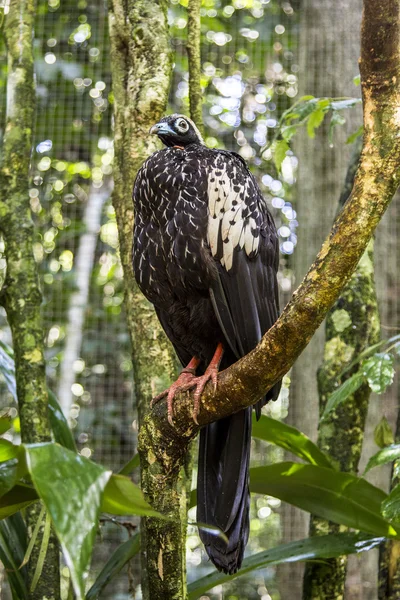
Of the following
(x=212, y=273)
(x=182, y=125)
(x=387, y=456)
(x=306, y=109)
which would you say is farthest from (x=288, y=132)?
(x=387, y=456)

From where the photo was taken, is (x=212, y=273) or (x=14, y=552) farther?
(x=14, y=552)

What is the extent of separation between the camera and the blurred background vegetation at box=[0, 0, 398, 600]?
14.0 ft

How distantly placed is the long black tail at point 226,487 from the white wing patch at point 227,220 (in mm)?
589

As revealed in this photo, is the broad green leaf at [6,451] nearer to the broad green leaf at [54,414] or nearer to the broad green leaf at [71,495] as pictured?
the broad green leaf at [71,495]

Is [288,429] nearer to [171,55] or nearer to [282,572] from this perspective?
[171,55]

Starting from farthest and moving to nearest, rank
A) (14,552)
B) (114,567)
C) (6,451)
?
(114,567) < (14,552) < (6,451)

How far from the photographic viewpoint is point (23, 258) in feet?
9.50

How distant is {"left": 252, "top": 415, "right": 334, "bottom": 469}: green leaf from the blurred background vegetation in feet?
4.50

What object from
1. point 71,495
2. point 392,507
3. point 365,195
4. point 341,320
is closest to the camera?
point 71,495

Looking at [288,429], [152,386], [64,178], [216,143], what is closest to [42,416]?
[152,386]

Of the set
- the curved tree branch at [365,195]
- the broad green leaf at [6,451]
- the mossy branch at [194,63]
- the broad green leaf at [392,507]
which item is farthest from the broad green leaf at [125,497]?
the mossy branch at [194,63]

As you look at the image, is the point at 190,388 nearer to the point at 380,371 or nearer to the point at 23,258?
the point at 380,371

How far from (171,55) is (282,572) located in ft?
9.59

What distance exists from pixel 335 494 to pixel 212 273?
900 millimetres
